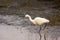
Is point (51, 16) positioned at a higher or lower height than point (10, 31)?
higher

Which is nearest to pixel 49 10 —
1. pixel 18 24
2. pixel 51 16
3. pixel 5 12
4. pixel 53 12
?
pixel 53 12

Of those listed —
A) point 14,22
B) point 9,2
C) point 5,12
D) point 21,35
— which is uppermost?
point 9,2

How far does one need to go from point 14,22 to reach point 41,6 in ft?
11.2

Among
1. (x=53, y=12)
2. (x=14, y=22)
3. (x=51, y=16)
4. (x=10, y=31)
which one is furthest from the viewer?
(x=53, y=12)

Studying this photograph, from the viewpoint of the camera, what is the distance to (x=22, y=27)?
773 centimetres

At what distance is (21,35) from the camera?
674 centimetres

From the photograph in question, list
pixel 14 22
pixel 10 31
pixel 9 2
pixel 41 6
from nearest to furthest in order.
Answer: pixel 10 31
pixel 14 22
pixel 41 6
pixel 9 2

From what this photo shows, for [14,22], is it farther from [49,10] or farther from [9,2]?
[9,2]

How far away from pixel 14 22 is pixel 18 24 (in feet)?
1.21

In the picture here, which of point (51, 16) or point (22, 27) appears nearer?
point (22, 27)

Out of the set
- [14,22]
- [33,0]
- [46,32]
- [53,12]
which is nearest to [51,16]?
[53,12]

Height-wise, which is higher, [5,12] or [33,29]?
[5,12]

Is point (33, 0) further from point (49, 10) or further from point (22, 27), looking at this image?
point (22, 27)

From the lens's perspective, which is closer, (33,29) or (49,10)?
(33,29)
